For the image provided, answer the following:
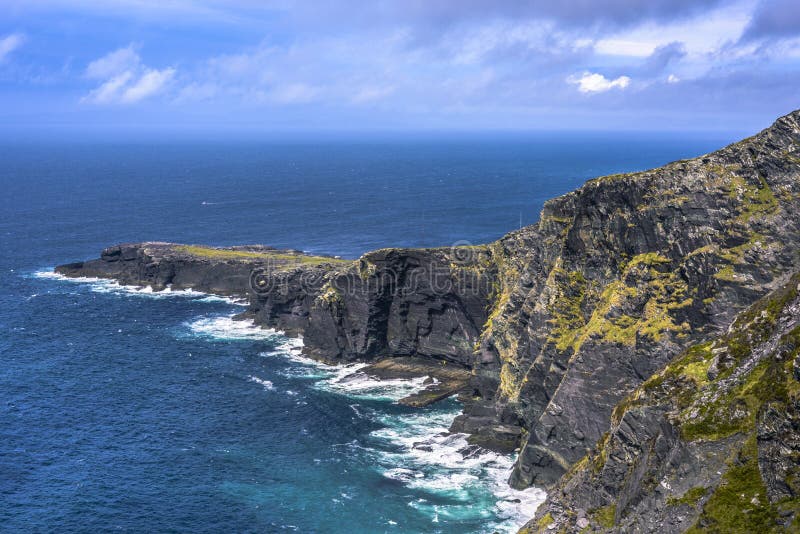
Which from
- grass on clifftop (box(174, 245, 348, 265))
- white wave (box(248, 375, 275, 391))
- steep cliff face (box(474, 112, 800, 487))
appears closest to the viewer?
steep cliff face (box(474, 112, 800, 487))

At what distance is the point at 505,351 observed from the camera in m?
87.7

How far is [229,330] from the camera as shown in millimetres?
128625

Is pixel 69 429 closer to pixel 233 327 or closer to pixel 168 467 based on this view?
pixel 168 467

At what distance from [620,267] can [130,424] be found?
204 feet

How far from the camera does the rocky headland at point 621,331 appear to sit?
41.8 meters

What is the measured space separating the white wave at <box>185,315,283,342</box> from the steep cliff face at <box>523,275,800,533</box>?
7928cm

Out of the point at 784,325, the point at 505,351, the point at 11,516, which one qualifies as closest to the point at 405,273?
the point at 505,351

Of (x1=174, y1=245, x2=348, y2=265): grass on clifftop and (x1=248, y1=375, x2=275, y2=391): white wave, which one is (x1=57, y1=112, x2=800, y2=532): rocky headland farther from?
(x1=174, y1=245, x2=348, y2=265): grass on clifftop

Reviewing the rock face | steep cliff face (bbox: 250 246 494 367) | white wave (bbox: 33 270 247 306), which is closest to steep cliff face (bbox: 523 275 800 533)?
steep cliff face (bbox: 250 246 494 367)

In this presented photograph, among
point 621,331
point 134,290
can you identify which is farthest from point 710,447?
point 134,290

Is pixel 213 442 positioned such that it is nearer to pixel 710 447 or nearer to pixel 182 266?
pixel 710 447

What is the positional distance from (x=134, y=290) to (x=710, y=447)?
136397 millimetres

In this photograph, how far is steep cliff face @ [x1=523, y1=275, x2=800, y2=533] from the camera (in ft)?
121

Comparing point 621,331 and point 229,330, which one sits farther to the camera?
point 229,330
